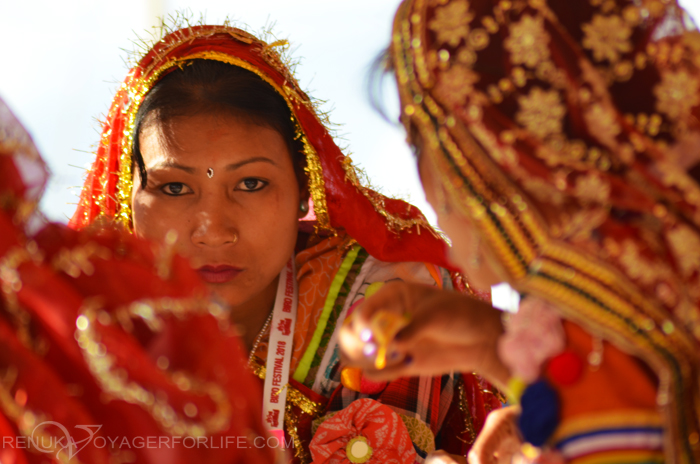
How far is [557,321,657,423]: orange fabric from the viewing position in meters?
0.65

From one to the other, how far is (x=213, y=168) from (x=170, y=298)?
0.65 meters

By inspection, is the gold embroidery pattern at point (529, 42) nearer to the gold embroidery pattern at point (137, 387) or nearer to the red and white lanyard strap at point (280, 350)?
the gold embroidery pattern at point (137, 387)

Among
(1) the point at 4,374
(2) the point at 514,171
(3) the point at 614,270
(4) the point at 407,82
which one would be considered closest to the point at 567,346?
(3) the point at 614,270

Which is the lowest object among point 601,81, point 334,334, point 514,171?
point 334,334

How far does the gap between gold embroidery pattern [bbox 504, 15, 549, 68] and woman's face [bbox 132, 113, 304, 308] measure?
27.8 inches

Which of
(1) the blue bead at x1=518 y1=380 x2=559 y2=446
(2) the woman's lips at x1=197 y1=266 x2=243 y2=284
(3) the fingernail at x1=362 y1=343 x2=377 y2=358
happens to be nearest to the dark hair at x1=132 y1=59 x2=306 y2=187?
(2) the woman's lips at x1=197 y1=266 x2=243 y2=284

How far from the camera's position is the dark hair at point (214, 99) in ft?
4.39

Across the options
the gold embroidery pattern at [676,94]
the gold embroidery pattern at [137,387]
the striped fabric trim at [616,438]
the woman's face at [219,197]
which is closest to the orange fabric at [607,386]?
the striped fabric trim at [616,438]

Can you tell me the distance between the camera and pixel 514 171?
0.70m

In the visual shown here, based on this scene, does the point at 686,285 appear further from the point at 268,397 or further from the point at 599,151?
the point at 268,397

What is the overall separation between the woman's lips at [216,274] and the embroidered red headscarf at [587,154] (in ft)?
2.20

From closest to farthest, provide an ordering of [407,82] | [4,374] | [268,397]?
[4,374] → [407,82] → [268,397]

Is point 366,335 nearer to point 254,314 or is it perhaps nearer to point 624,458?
point 624,458

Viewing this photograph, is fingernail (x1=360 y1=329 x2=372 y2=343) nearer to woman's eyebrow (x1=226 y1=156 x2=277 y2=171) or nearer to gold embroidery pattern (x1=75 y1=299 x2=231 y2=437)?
gold embroidery pattern (x1=75 y1=299 x2=231 y2=437)
